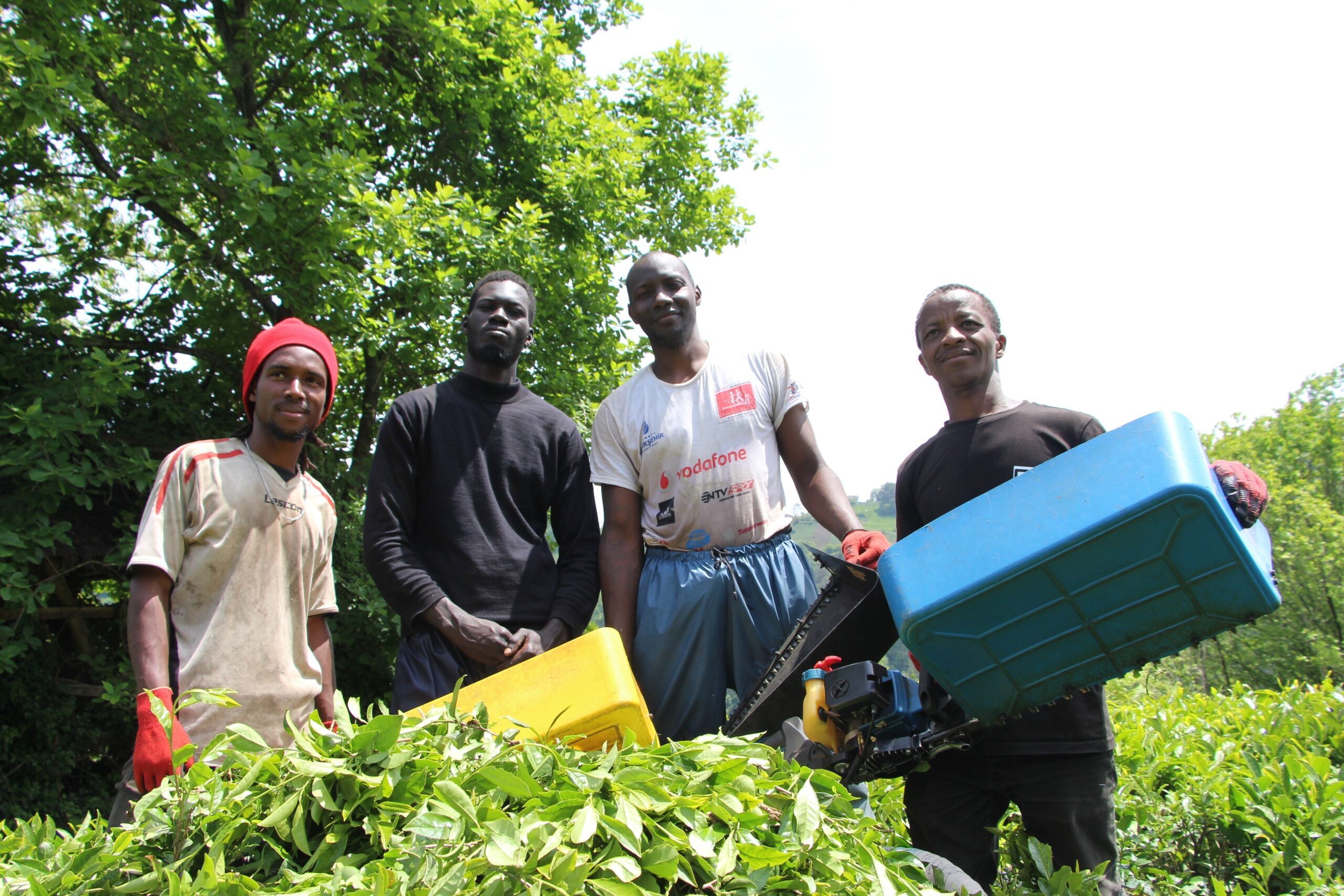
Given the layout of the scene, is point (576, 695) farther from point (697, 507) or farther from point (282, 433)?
point (282, 433)

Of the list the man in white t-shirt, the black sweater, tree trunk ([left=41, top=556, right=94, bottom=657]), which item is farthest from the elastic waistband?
tree trunk ([left=41, top=556, right=94, bottom=657])

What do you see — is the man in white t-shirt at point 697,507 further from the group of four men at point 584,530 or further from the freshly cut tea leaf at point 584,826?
the freshly cut tea leaf at point 584,826

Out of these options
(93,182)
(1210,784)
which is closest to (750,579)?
(1210,784)

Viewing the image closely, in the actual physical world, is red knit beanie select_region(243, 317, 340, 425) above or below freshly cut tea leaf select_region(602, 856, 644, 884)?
above

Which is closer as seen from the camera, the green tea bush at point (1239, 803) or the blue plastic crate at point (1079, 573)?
the blue plastic crate at point (1079, 573)

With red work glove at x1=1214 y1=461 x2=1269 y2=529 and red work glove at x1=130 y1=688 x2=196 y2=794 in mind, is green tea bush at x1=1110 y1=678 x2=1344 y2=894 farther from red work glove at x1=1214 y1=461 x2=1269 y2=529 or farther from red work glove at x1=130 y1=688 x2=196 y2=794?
red work glove at x1=130 y1=688 x2=196 y2=794

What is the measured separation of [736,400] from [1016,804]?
1452 millimetres

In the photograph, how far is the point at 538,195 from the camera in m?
9.16

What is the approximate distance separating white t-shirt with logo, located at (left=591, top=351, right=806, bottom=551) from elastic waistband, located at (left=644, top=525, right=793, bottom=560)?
18 millimetres

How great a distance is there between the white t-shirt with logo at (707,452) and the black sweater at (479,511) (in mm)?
201

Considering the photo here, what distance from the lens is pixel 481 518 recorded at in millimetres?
2762

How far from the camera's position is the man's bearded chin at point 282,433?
8.66ft

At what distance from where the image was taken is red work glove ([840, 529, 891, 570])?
7.10 ft

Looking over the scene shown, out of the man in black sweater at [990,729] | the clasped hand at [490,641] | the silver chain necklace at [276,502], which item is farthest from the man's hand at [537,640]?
the man in black sweater at [990,729]
